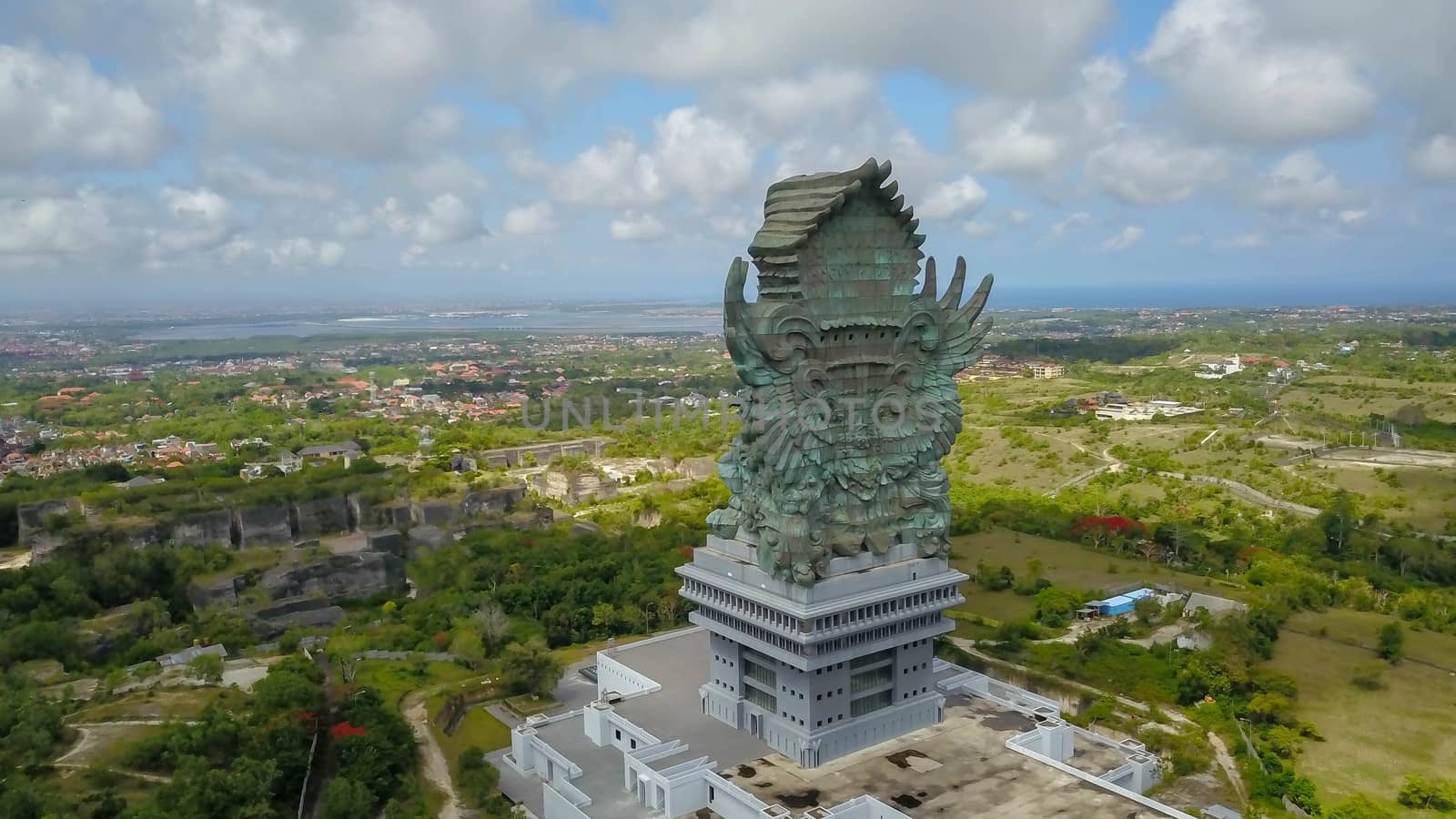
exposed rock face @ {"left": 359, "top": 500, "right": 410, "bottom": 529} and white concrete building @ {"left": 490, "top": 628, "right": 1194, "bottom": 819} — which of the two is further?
exposed rock face @ {"left": 359, "top": 500, "right": 410, "bottom": 529}

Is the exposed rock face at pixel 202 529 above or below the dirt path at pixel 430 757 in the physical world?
above

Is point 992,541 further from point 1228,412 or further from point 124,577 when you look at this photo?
point 1228,412

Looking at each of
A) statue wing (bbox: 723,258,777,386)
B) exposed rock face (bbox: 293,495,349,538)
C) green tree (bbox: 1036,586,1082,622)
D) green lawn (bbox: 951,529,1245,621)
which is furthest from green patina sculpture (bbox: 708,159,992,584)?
exposed rock face (bbox: 293,495,349,538)

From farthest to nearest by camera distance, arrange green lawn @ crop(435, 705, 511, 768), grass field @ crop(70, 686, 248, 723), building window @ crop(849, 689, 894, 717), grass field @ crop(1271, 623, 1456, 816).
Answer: green lawn @ crop(435, 705, 511, 768), grass field @ crop(70, 686, 248, 723), grass field @ crop(1271, 623, 1456, 816), building window @ crop(849, 689, 894, 717)

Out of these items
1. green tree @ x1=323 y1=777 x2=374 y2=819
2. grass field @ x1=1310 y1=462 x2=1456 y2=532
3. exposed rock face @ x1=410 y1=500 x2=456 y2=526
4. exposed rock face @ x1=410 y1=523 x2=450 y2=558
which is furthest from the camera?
exposed rock face @ x1=410 y1=500 x2=456 y2=526

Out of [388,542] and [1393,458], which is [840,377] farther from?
[1393,458]

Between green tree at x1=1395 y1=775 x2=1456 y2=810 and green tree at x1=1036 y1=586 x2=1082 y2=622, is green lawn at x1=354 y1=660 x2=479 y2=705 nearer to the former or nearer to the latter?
green tree at x1=1036 y1=586 x2=1082 y2=622

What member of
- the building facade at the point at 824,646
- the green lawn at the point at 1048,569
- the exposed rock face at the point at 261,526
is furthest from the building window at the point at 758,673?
the exposed rock face at the point at 261,526

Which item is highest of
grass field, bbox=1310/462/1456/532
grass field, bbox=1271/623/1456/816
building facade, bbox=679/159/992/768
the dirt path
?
building facade, bbox=679/159/992/768

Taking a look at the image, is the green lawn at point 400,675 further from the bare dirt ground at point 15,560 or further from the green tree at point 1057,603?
the green tree at point 1057,603
